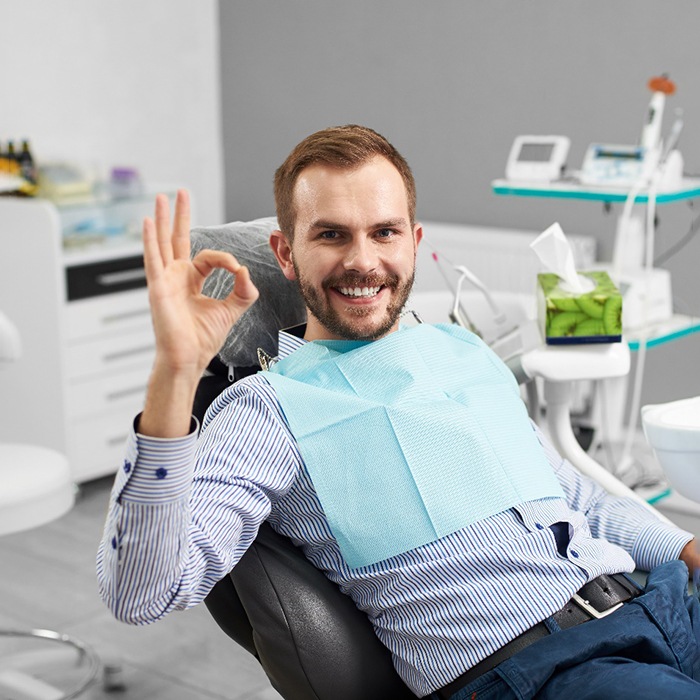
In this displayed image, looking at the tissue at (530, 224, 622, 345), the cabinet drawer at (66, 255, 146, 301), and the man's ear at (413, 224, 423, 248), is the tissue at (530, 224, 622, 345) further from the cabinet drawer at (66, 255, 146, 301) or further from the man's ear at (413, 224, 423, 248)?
the cabinet drawer at (66, 255, 146, 301)

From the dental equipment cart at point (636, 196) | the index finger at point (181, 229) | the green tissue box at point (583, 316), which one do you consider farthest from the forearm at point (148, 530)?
the dental equipment cart at point (636, 196)

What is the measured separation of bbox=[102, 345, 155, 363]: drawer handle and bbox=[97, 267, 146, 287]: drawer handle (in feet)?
0.70

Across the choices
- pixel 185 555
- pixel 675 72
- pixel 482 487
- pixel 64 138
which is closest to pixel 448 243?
pixel 675 72

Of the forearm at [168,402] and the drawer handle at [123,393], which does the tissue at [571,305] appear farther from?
the drawer handle at [123,393]

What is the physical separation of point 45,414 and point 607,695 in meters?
2.46

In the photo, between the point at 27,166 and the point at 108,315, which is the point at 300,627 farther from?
the point at 27,166

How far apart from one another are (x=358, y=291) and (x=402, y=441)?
0.22 metres

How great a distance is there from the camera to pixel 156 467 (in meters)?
1.10

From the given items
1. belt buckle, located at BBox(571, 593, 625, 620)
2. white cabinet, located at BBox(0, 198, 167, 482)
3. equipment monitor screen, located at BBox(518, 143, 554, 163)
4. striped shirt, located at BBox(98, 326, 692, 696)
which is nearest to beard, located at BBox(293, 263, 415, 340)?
striped shirt, located at BBox(98, 326, 692, 696)

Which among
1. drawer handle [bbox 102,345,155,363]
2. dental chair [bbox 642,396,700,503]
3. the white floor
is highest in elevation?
dental chair [bbox 642,396,700,503]

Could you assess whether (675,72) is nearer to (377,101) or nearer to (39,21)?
(377,101)

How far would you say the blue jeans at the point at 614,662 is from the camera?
4.19ft

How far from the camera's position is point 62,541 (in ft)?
10.5

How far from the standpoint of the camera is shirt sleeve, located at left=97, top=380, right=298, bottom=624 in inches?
43.8
